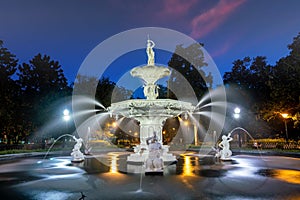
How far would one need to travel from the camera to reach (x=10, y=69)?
99.8 ft

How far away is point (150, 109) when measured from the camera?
13.8 meters

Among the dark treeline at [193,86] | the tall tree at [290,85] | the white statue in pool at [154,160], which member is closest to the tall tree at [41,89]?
the dark treeline at [193,86]

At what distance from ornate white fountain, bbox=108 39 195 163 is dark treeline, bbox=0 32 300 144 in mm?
14903

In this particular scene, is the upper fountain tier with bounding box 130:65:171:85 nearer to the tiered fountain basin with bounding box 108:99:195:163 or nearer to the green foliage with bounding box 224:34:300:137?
the tiered fountain basin with bounding box 108:99:195:163

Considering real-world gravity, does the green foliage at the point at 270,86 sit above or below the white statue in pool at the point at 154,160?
above

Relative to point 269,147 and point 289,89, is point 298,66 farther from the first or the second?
point 269,147

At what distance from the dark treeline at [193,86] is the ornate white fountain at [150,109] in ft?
48.9

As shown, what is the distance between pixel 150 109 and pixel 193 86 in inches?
920

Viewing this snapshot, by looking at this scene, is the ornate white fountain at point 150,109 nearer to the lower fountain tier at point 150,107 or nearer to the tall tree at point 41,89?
the lower fountain tier at point 150,107

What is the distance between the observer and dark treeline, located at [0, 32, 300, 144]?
963 inches

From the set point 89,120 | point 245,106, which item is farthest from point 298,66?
point 89,120

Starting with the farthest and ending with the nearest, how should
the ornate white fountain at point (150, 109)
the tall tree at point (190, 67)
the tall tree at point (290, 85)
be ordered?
the tall tree at point (190, 67) < the tall tree at point (290, 85) < the ornate white fountain at point (150, 109)

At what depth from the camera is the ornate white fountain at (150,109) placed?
533 inches

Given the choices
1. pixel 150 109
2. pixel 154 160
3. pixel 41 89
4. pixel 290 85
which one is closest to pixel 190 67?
pixel 290 85
